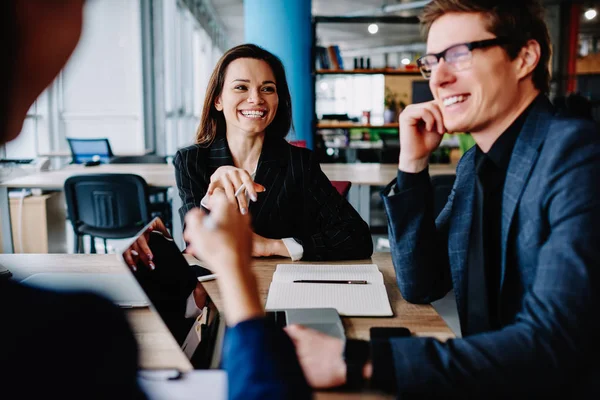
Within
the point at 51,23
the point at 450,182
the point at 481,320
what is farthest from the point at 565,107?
the point at 450,182

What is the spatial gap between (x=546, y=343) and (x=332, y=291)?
58cm

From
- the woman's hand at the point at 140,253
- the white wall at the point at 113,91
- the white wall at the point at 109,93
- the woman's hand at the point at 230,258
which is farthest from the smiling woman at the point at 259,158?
the white wall at the point at 109,93

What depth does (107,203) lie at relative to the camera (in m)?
3.50

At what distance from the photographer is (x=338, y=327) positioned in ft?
3.54

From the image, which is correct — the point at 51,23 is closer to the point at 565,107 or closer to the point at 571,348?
the point at 571,348

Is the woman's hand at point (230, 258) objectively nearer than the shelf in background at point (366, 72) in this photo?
Yes

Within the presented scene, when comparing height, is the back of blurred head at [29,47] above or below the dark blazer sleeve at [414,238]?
above

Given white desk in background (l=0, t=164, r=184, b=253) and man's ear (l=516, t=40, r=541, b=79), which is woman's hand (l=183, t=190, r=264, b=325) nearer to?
man's ear (l=516, t=40, r=541, b=79)

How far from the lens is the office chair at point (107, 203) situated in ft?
11.2

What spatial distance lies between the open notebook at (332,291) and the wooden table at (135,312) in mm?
266

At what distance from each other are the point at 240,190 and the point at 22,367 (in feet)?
3.34

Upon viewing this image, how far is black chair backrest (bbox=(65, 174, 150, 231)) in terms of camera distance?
135 inches

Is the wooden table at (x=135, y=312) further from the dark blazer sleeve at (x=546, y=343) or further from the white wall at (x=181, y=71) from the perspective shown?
the white wall at (x=181, y=71)

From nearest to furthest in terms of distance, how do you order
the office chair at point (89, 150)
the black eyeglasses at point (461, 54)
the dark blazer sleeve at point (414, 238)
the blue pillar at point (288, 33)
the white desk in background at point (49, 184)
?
the black eyeglasses at point (461, 54), the dark blazer sleeve at point (414, 238), the white desk in background at point (49, 184), the office chair at point (89, 150), the blue pillar at point (288, 33)
